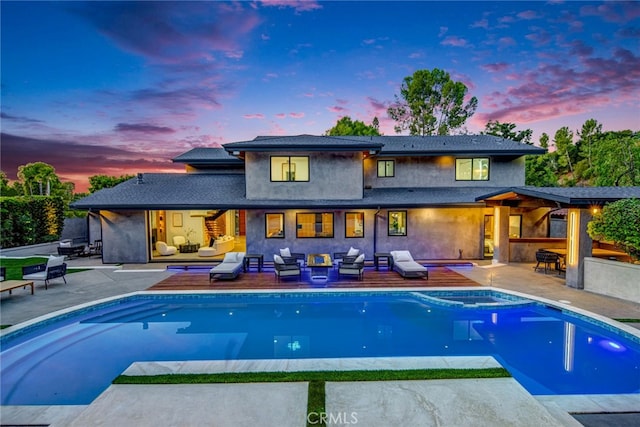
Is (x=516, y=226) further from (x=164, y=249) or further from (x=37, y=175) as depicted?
(x=37, y=175)

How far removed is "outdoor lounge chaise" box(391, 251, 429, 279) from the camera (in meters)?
12.3

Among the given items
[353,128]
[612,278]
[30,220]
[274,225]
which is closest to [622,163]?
[612,278]

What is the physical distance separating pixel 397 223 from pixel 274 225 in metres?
6.47

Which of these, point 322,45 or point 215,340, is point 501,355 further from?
point 322,45

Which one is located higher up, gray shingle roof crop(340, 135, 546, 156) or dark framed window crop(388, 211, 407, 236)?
gray shingle roof crop(340, 135, 546, 156)

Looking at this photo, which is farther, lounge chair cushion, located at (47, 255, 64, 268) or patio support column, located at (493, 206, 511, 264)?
patio support column, located at (493, 206, 511, 264)

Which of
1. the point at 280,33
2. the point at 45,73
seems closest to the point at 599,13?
the point at 280,33

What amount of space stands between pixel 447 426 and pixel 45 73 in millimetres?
25874

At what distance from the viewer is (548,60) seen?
71.0 feet

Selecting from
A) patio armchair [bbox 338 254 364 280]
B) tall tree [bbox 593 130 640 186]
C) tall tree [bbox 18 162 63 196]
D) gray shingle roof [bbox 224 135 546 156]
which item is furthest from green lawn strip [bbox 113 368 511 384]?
tall tree [bbox 18 162 63 196]

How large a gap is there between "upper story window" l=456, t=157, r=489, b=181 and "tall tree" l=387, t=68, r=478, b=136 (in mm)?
20562

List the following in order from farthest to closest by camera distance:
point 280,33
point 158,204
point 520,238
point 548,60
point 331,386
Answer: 1. point 548,60
2. point 280,33
3. point 520,238
4. point 158,204
5. point 331,386

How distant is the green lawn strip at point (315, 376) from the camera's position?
207 inches

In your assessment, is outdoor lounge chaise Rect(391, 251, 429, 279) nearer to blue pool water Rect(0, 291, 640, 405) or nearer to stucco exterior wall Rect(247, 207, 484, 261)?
blue pool water Rect(0, 291, 640, 405)
